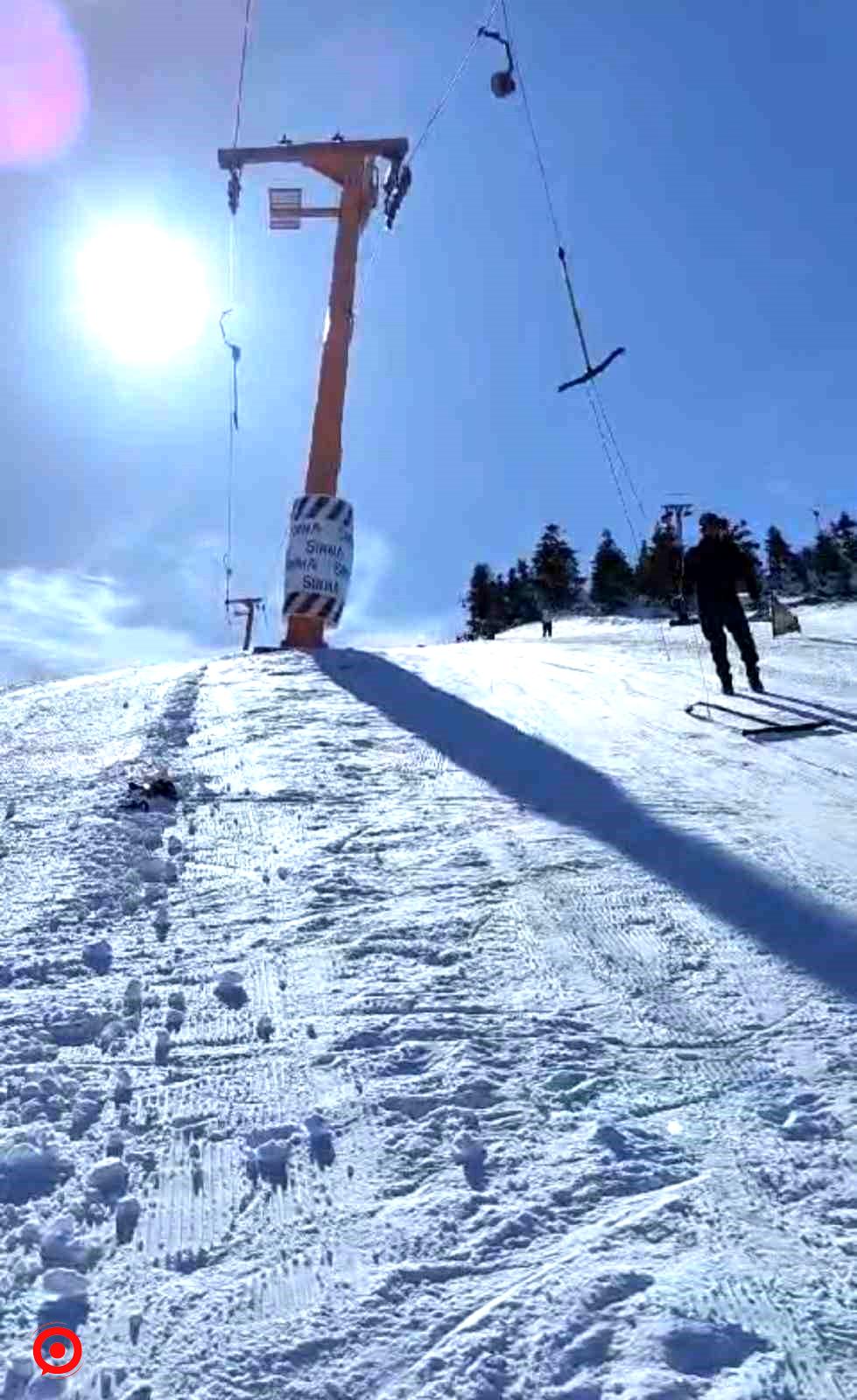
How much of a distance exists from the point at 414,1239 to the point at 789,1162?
2.92 feet

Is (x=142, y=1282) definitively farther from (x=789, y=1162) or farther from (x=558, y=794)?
(x=558, y=794)

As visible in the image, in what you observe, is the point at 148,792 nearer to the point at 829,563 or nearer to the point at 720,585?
the point at 720,585

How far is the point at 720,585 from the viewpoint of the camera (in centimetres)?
1025

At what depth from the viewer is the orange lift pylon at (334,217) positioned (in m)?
17.0

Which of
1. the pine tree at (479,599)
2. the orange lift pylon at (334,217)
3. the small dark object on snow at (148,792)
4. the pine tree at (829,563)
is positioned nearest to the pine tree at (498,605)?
the pine tree at (479,599)

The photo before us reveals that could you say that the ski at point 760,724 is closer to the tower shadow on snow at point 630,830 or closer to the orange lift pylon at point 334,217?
the tower shadow on snow at point 630,830

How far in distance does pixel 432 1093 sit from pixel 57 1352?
108 centimetres

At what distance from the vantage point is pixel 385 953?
363cm

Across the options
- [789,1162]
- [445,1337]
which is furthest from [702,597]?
[445,1337]

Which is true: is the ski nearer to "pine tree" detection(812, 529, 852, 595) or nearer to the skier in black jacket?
the skier in black jacket

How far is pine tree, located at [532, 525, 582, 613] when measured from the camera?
8356 centimetres

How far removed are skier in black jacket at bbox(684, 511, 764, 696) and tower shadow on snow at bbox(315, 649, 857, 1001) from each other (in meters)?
2.65

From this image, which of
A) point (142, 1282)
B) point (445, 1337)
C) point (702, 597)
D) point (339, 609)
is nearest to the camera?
point (445, 1337)

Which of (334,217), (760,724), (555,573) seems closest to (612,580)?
(555,573)
